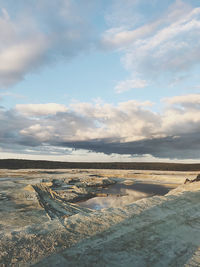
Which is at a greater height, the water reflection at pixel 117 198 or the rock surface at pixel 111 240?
the rock surface at pixel 111 240

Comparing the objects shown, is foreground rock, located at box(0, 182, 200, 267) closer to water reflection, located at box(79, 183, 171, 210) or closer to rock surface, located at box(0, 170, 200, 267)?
rock surface, located at box(0, 170, 200, 267)

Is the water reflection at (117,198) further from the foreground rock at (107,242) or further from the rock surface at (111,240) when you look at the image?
the foreground rock at (107,242)

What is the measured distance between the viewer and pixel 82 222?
4.62 meters

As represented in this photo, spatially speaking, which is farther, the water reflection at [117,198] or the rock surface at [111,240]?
the water reflection at [117,198]

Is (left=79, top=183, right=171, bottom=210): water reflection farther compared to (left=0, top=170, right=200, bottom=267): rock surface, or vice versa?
(left=79, top=183, right=171, bottom=210): water reflection

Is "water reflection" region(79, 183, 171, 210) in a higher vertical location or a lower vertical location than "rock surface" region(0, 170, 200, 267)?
lower

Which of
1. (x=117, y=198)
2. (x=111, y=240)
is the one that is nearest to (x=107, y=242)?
(x=111, y=240)

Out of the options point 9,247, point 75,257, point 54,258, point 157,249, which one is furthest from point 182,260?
point 9,247

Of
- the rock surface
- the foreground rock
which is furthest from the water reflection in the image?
the foreground rock

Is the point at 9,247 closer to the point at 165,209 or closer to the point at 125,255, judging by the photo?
the point at 125,255

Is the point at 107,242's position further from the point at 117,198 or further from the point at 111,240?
the point at 117,198

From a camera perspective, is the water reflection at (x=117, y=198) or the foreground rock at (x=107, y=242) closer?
the foreground rock at (x=107, y=242)

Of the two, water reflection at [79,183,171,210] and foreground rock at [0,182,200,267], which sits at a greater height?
foreground rock at [0,182,200,267]

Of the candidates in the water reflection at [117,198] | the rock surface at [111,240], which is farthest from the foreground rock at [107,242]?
the water reflection at [117,198]
